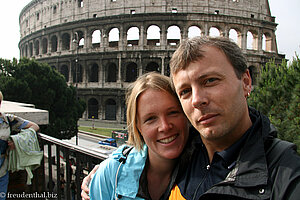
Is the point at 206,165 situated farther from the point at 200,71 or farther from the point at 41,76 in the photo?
the point at 41,76

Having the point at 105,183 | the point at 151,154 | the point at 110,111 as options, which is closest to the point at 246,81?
the point at 151,154

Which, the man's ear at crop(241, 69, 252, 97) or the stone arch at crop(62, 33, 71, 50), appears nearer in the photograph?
the man's ear at crop(241, 69, 252, 97)

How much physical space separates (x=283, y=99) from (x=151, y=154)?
159 inches

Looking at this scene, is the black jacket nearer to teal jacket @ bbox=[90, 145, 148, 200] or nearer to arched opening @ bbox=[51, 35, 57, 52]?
teal jacket @ bbox=[90, 145, 148, 200]

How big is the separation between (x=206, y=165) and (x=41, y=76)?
15229 millimetres

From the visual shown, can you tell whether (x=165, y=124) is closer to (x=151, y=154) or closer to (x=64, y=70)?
(x=151, y=154)

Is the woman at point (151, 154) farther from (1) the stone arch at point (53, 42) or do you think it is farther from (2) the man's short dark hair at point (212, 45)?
(1) the stone arch at point (53, 42)

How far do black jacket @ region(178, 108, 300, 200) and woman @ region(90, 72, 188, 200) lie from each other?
533 millimetres

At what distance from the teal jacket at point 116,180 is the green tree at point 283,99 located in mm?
3587

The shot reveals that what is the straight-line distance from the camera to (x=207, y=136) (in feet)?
3.92

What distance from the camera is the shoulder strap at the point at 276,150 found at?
3.15 ft

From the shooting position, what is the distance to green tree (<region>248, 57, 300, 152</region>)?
3914 mm

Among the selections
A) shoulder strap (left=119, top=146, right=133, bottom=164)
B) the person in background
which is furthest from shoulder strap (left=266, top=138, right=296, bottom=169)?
the person in background

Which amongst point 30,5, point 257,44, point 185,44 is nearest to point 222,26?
point 257,44
